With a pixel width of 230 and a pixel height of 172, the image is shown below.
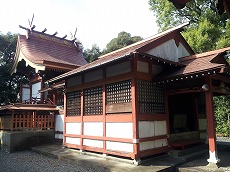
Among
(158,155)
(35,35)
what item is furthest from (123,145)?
(35,35)

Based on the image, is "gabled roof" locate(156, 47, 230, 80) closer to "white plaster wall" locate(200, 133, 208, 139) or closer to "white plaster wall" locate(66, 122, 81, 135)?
"white plaster wall" locate(200, 133, 208, 139)

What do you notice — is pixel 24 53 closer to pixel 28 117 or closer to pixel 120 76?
pixel 28 117

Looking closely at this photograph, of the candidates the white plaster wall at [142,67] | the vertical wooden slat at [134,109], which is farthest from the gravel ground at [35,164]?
the white plaster wall at [142,67]

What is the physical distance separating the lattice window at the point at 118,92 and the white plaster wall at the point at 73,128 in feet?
8.43

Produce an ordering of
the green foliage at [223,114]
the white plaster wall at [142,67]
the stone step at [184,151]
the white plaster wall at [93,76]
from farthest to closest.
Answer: the green foliage at [223,114] → the white plaster wall at [93,76] → the stone step at [184,151] → the white plaster wall at [142,67]

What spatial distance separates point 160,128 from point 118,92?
218cm

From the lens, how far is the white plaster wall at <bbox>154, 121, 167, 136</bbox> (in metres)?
8.76

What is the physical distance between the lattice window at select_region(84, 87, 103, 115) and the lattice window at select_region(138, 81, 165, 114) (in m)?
2.05

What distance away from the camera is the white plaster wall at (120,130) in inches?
326

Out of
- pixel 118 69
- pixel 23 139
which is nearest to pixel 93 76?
pixel 118 69

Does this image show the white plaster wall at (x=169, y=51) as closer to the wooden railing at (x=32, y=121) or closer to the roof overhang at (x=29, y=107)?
the roof overhang at (x=29, y=107)

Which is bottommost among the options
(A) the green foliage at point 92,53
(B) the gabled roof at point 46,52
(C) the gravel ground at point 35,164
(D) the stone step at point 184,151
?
(C) the gravel ground at point 35,164

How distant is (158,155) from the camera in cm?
891

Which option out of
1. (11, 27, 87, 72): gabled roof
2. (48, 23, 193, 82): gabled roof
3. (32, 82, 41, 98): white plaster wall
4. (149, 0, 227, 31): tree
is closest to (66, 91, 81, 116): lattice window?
(48, 23, 193, 82): gabled roof
